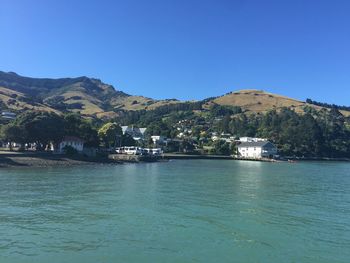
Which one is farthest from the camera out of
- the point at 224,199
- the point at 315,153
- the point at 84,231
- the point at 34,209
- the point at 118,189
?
the point at 315,153

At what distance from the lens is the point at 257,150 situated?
139000mm

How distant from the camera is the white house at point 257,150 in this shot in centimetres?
13800

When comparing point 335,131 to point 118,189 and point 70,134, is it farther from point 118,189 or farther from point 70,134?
point 118,189

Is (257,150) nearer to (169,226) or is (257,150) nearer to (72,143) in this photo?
(72,143)

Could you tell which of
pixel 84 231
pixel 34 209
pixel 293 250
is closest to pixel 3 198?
pixel 34 209

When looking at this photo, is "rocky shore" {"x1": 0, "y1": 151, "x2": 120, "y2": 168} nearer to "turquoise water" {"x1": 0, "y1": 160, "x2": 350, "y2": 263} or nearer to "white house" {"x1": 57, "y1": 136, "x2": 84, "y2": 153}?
"white house" {"x1": 57, "y1": 136, "x2": 84, "y2": 153}

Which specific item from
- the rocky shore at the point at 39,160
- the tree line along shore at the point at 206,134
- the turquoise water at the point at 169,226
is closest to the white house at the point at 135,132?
the tree line along shore at the point at 206,134

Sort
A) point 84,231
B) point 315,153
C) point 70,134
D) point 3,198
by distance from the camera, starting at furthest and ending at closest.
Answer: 1. point 315,153
2. point 70,134
3. point 3,198
4. point 84,231

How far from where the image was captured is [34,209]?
25562mm

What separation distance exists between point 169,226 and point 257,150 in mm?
120999

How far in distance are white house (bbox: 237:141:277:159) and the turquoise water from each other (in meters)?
103

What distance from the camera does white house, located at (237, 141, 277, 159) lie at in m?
138

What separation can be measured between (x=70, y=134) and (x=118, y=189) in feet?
184

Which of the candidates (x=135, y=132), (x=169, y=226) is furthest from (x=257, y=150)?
(x=169, y=226)
